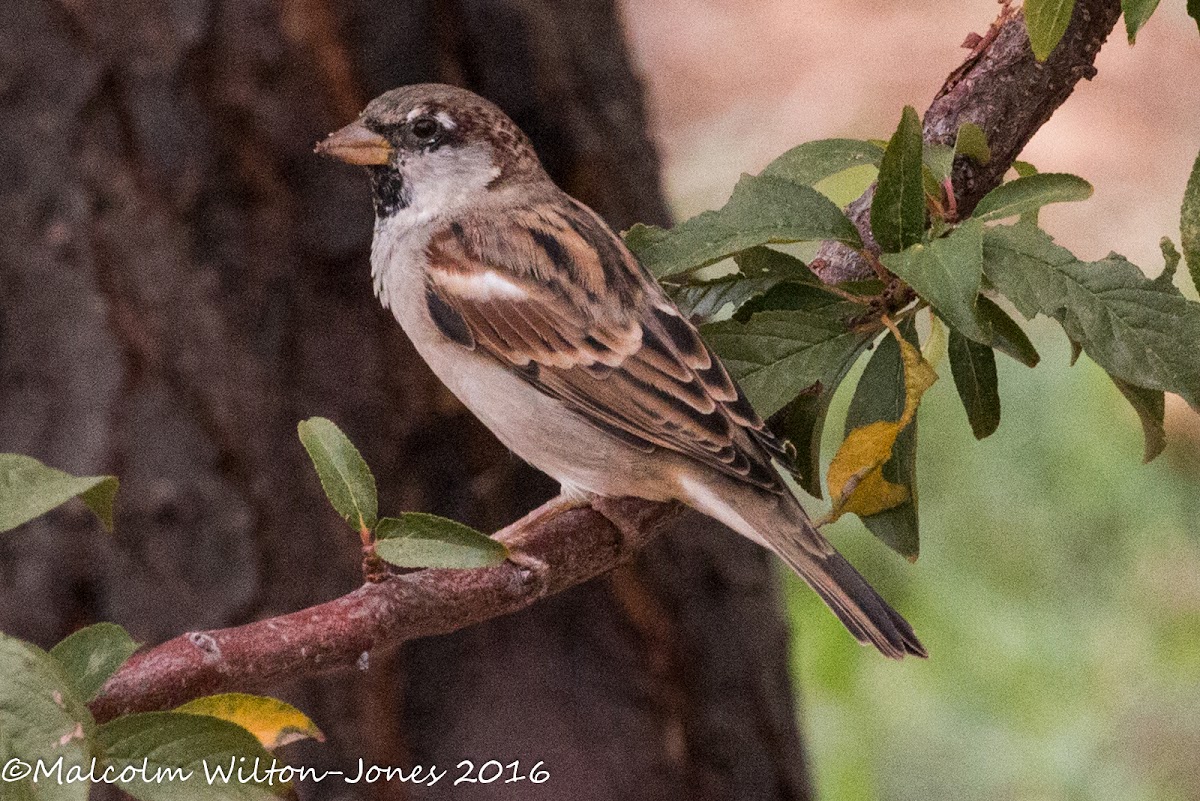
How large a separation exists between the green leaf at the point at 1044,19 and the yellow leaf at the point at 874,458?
0.45 metres

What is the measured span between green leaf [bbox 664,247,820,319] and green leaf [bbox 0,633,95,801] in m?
1.15

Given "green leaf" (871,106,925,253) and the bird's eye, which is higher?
the bird's eye

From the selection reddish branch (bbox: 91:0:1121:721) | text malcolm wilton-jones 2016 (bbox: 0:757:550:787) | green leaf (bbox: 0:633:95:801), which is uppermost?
reddish branch (bbox: 91:0:1121:721)

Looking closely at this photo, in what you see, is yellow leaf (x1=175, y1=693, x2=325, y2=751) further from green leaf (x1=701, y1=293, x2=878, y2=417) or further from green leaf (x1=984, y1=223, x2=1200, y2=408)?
green leaf (x1=984, y1=223, x2=1200, y2=408)

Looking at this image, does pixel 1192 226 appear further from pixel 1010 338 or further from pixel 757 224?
pixel 757 224

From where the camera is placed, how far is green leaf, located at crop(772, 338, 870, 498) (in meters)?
2.09

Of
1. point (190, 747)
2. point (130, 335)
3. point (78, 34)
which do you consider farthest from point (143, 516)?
point (190, 747)

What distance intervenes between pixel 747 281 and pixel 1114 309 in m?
0.57

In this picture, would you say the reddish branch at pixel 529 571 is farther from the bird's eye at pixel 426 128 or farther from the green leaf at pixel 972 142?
the bird's eye at pixel 426 128

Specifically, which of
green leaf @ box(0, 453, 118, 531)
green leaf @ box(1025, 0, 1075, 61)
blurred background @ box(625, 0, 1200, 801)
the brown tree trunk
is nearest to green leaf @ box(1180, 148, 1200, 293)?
green leaf @ box(1025, 0, 1075, 61)

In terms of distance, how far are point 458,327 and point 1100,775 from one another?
3.08 meters

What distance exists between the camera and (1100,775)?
4.67 meters

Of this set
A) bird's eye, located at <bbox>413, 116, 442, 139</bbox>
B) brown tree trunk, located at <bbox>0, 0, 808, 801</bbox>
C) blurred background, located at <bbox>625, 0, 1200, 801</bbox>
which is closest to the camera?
bird's eye, located at <bbox>413, 116, 442, 139</bbox>

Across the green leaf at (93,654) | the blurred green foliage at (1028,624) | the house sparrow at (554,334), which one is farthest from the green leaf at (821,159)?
the blurred green foliage at (1028,624)
